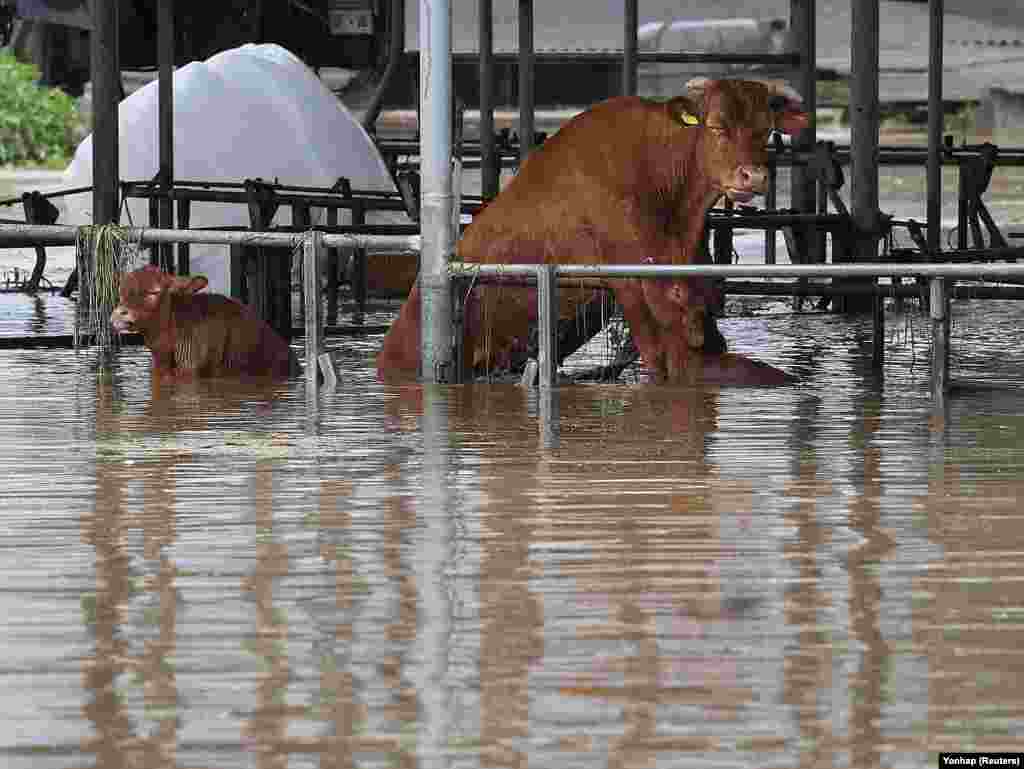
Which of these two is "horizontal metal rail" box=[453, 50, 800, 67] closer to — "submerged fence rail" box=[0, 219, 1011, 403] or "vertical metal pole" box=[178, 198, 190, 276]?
"vertical metal pole" box=[178, 198, 190, 276]

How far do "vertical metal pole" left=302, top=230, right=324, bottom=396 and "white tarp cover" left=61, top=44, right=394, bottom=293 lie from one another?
7185 millimetres

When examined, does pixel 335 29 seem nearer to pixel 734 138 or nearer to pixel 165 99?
pixel 165 99

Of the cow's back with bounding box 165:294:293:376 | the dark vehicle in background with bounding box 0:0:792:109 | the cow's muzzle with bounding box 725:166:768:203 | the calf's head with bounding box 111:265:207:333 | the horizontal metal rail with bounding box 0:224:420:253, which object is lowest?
the cow's back with bounding box 165:294:293:376

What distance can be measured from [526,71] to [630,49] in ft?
2.18

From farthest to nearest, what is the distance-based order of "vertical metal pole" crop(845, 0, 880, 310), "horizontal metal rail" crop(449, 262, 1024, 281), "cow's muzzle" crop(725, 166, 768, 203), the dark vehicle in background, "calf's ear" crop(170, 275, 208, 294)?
1. the dark vehicle in background
2. "vertical metal pole" crop(845, 0, 880, 310)
3. "calf's ear" crop(170, 275, 208, 294)
4. "cow's muzzle" crop(725, 166, 768, 203)
5. "horizontal metal rail" crop(449, 262, 1024, 281)

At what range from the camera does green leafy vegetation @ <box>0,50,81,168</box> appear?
41031mm

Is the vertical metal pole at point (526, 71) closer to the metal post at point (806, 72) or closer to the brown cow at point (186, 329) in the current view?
the metal post at point (806, 72)

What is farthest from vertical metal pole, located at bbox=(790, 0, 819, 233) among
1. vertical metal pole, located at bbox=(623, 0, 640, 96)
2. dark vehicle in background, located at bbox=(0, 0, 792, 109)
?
dark vehicle in background, located at bbox=(0, 0, 792, 109)

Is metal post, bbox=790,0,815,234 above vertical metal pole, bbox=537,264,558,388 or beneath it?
above

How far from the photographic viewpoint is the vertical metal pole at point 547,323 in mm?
9203

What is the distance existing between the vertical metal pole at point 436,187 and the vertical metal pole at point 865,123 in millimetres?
4192

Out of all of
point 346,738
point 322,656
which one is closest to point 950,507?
point 322,656

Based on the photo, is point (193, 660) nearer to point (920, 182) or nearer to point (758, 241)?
point (758, 241)

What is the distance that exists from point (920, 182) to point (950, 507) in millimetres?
30173
